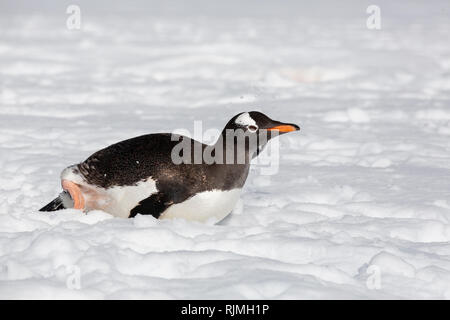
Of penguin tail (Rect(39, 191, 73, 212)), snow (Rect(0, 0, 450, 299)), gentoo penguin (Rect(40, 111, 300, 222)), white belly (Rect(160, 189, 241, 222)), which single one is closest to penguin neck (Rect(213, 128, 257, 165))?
gentoo penguin (Rect(40, 111, 300, 222))

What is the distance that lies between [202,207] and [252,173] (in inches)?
75.1

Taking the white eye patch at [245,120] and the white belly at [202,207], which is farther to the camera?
the white eye patch at [245,120]

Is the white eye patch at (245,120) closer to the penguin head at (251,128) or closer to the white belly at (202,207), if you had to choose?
the penguin head at (251,128)

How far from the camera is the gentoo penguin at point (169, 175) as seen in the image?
12.6ft

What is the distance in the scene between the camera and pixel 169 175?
3.86m

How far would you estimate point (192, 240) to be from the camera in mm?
3537

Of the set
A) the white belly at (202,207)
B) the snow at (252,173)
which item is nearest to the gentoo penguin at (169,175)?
the white belly at (202,207)

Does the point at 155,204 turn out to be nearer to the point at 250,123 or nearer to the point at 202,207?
the point at 202,207

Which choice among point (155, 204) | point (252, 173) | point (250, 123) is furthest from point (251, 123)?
point (252, 173)

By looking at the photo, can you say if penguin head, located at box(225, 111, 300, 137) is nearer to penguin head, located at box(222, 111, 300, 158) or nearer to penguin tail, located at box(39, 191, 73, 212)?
penguin head, located at box(222, 111, 300, 158)

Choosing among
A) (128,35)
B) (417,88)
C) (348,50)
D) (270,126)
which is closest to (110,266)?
(270,126)

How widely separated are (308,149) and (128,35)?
15.5m

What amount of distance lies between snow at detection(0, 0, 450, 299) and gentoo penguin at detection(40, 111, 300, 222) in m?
0.12

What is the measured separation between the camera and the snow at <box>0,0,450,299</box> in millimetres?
3049
